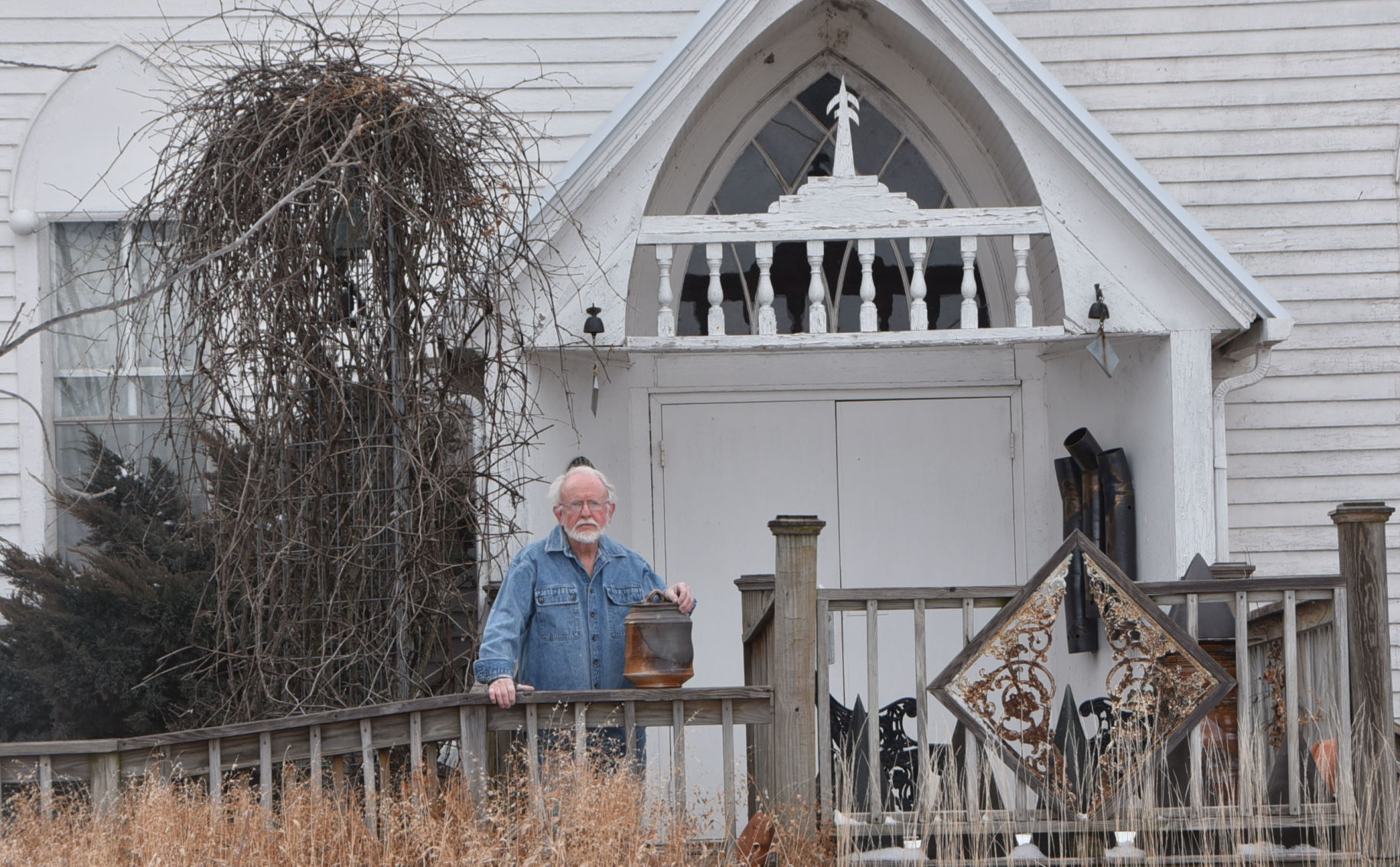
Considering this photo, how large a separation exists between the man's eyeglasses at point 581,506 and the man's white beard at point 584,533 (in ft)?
0.18

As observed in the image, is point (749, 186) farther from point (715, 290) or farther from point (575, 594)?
point (575, 594)

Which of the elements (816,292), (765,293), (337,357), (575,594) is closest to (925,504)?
(816,292)

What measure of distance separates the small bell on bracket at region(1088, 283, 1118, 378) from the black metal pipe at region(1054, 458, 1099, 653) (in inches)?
30.0

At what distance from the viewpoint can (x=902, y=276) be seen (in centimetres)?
719

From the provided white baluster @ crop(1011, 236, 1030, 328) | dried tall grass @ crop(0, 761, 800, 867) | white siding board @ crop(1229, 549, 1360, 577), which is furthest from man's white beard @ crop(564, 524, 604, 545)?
white siding board @ crop(1229, 549, 1360, 577)

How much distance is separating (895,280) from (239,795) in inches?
179

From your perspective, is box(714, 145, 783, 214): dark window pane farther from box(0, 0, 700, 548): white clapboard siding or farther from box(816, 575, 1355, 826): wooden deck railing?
box(816, 575, 1355, 826): wooden deck railing

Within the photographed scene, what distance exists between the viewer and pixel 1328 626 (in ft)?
15.2

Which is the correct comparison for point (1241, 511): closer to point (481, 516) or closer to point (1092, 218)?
point (1092, 218)

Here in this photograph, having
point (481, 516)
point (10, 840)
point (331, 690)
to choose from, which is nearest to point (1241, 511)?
point (481, 516)

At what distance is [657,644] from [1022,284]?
2.48 m

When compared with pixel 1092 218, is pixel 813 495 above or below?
below

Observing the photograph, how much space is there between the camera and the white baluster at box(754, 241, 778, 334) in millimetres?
5836

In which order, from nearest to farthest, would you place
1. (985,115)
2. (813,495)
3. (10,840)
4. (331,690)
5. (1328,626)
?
(10,840) → (1328,626) → (331,690) → (985,115) → (813,495)
